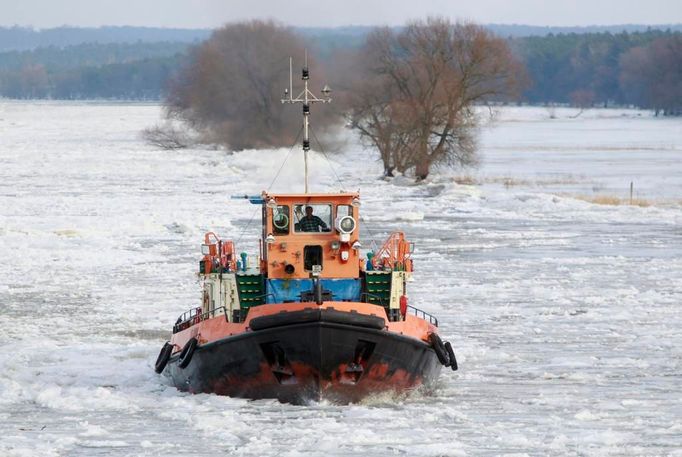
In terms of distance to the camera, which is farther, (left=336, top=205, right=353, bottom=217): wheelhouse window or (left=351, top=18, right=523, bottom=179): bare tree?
(left=351, top=18, right=523, bottom=179): bare tree

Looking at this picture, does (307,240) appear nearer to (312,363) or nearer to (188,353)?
(312,363)

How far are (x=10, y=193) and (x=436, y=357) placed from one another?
35.5 m

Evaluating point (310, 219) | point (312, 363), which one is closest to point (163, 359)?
point (310, 219)

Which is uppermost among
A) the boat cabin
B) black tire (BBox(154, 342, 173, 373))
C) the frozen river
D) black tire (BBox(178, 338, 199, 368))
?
the boat cabin

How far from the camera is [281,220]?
17750 mm

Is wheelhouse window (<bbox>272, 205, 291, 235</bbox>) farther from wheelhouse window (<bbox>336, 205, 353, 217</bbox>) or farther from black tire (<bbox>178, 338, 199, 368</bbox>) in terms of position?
black tire (<bbox>178, 338, 199, 368</bbox>)

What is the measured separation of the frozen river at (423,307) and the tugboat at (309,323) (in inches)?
12.5

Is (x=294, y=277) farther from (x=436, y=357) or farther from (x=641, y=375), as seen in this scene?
(x=641, y=375)

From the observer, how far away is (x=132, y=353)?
21.3 metres

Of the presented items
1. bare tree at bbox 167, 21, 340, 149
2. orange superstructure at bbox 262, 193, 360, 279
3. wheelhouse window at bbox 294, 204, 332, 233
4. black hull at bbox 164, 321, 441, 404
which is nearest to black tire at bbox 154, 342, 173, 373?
black hull at bbox 164, 321, 441, 404

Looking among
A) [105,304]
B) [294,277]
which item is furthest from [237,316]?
[105,304]

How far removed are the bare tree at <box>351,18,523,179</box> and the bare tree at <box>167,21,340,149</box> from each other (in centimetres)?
1841

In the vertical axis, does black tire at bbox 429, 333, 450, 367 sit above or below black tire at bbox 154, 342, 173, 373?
above

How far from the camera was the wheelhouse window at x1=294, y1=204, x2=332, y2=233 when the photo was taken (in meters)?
17.8
